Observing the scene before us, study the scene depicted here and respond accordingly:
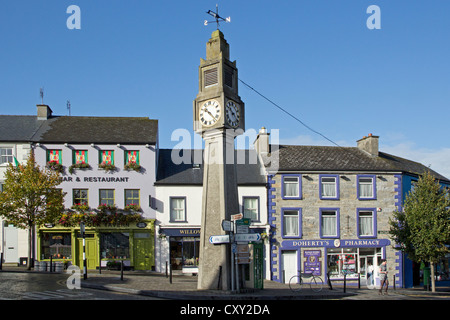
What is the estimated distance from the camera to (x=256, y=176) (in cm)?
3195

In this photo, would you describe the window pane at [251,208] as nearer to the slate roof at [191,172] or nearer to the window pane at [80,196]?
the slate roof at [191,172]

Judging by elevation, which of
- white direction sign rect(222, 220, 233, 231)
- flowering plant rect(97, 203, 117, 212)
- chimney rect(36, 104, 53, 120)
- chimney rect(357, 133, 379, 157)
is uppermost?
chimney rect(36, 104, 53, 120)

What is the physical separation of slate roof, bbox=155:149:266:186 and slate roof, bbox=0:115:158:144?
90.4 inches

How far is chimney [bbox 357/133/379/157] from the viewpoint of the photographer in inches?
1331

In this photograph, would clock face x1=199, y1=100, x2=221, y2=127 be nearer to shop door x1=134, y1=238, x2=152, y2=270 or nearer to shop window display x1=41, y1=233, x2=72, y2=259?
shop door x1=134, y1=238, x2=152, y2=270

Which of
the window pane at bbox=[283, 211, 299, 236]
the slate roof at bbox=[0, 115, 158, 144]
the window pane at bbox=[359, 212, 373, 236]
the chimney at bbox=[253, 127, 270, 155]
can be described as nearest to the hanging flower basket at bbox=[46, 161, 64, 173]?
the slate roof at bbox=[0, 115, 158, 144]

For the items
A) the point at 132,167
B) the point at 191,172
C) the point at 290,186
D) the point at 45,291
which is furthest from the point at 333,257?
the point at 45,291

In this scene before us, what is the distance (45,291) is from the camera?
17203 millimetres

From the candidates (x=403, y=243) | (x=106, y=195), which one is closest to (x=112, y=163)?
(x=106, y=195)

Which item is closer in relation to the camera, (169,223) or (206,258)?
(206,258)

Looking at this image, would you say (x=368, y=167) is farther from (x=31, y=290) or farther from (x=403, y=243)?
(x=31, y=290)

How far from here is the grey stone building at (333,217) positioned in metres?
30.6

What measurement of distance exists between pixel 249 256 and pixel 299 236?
40.1ft

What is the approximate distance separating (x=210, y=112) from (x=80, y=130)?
51.6 ft
